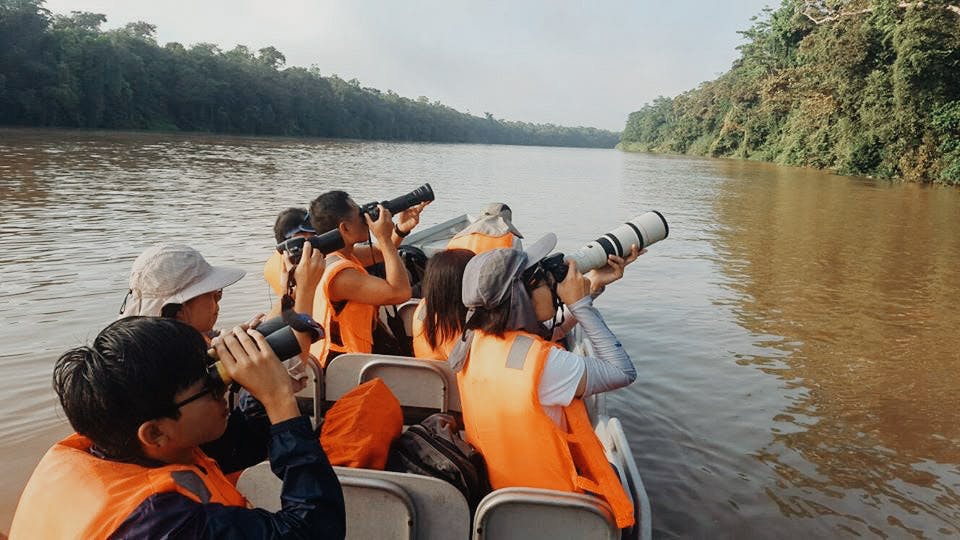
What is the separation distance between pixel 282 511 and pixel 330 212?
2.34 m

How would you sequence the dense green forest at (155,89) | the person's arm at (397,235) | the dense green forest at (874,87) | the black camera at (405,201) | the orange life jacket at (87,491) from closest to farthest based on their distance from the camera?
1. the orange life jacket at (87,491)
2. the black camera at (405,201)
3. the person's arm at (397,235)
4. the dense green forest at (874,87)
5. the dense green forest at (155,89)

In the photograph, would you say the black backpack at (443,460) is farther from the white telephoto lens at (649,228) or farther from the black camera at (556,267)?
the white telephoto lens at (649,228)

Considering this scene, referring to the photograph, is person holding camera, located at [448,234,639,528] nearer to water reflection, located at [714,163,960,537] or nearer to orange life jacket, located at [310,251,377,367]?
orange life jacket, located at [310,251,377,367]

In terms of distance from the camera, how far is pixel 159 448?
124 cm

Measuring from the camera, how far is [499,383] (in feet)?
6.67

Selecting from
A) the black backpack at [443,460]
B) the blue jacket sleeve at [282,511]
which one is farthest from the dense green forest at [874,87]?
the blue jacket sleeve at [282,511]

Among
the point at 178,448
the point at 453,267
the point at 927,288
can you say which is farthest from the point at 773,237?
the point at 178,448

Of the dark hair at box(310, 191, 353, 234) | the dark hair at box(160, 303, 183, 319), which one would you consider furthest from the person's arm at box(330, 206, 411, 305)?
the dark hair at box(160, 303, 183, 319)

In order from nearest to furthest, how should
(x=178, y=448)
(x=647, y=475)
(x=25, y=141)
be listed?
(x=178, y=448) → (x=647, y=475) → (x=25, y=141)

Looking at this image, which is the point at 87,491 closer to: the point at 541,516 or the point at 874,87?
the point at 541,516

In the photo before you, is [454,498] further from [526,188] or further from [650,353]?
[526,188]

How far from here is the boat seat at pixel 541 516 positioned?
6.11 ft

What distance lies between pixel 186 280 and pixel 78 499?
3.67 ft

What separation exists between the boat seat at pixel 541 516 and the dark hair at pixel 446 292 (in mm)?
1009
